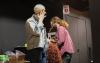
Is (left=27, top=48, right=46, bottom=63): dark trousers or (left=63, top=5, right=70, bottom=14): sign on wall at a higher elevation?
(left=63, top=5, right=70, bottom=14): sign on wall

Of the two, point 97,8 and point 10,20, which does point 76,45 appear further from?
point 97,8

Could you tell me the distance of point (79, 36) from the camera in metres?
9.47

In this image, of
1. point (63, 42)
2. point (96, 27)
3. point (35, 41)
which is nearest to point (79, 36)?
point (63, 42)

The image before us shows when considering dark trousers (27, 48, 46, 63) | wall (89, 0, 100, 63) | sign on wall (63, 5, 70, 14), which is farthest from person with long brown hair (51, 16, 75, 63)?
wall (89, 0, 100, 63)

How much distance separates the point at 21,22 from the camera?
28.7 feet

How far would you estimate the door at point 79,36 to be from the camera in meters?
9.04

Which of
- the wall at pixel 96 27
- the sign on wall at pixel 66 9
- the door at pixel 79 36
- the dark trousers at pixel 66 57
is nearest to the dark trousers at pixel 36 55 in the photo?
the dark trousers at pixel 66 57

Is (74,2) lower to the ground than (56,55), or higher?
higher

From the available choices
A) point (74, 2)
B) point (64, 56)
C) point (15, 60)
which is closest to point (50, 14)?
point (74, 2)

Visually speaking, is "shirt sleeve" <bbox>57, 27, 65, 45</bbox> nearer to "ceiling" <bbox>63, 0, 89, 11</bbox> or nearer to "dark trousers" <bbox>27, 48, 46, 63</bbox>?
"dark trousers" <bbox>27, 48, 46, 63</bbox>

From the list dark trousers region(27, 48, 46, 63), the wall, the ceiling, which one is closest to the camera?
the wall

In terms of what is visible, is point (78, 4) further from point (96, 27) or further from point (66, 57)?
A: point (96, 27)

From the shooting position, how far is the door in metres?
9.04

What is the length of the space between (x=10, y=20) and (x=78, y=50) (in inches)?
100
